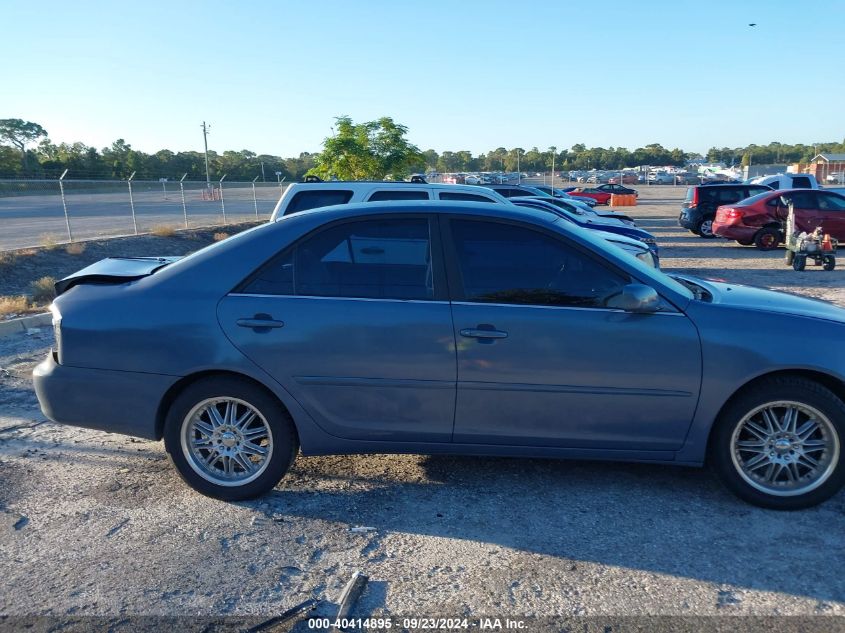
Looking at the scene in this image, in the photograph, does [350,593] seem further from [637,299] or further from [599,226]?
[599,226]

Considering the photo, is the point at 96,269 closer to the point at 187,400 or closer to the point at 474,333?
the point at 187,400

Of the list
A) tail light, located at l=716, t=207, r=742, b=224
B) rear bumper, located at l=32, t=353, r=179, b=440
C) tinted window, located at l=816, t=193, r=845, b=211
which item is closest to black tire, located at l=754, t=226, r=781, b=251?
tail light, located at l=716, t=207, r=742, b=224

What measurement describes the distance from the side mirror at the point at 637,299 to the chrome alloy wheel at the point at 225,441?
214 cm

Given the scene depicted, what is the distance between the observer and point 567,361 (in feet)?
12.4

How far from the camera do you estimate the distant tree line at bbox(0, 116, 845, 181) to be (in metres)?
22.8

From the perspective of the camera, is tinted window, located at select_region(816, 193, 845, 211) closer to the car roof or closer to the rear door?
the car roof

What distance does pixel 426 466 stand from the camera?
14.8 ft

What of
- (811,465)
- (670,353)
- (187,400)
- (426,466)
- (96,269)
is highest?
(96,269)

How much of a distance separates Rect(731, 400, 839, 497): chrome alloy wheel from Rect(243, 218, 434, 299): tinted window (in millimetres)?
1967

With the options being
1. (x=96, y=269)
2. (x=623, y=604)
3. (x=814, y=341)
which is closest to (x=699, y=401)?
(x=814, y=341)

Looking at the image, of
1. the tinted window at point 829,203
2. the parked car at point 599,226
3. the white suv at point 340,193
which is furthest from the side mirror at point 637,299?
the tinted window at point 829,203

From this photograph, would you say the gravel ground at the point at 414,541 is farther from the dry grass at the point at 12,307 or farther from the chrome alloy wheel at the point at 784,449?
the dry grass at the point at 12,307

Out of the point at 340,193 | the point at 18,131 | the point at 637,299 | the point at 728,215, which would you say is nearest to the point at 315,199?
the point at 340,193

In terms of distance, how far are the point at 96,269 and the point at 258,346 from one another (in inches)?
54.9
